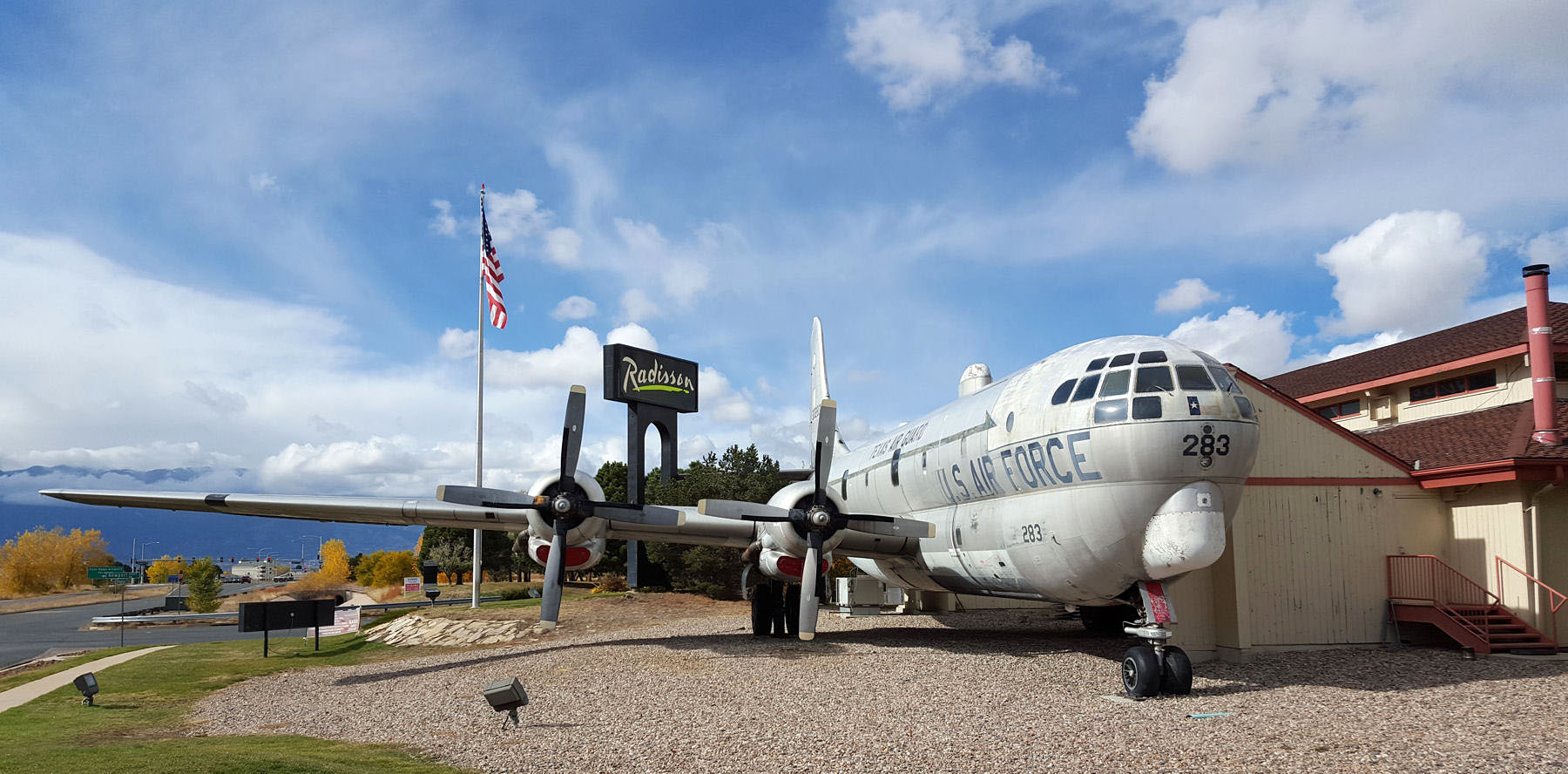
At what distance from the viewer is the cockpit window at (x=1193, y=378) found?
40.0 feet

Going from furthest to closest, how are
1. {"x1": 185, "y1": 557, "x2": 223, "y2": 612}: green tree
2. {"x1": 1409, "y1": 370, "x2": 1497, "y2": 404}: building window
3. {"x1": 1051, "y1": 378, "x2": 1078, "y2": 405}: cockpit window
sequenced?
{"x1": 185, "y1": 557, "x2": 223, "y2": 612}: green tree < {"x1": 1409, "y1": 370, "x2": 1497, "y2": 404}: building window < {"x1": 1051, "y1": 378, "x2": 1078, "y2": 405}: cockpit window

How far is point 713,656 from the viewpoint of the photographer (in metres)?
17.3

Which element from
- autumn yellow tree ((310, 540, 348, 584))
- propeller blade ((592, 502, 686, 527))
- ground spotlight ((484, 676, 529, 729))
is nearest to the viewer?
ground spotlight ((484, 676, 529, 729))

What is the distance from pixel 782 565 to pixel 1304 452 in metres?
10.3

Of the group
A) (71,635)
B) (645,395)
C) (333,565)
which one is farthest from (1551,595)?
(333,565)

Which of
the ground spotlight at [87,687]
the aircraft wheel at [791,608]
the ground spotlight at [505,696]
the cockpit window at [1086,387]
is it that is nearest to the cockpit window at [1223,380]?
the cockpit window at [1086,387]

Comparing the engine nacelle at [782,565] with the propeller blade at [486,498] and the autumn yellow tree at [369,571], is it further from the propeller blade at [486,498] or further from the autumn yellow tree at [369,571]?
the autumn yellow tree at [369,571]

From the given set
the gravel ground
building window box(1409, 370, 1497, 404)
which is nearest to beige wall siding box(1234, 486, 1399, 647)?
the gravel ground

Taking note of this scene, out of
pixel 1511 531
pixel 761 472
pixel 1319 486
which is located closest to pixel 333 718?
pixel 1319 486

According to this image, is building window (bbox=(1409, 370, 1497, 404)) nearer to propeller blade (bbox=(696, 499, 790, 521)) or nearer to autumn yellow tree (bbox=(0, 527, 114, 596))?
propeller blade (bbox=(696, 499, 790, 521))

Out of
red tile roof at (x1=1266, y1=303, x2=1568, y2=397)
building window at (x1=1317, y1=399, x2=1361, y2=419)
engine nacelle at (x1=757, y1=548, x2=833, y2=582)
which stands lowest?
engine nacelle at (x1=757, y1=548, x2=833, y2=582)

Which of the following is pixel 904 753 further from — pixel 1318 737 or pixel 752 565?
pixel 752 565

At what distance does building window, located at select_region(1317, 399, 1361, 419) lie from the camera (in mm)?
24683

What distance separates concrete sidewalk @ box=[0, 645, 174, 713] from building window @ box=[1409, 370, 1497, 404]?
29950 millimetres
